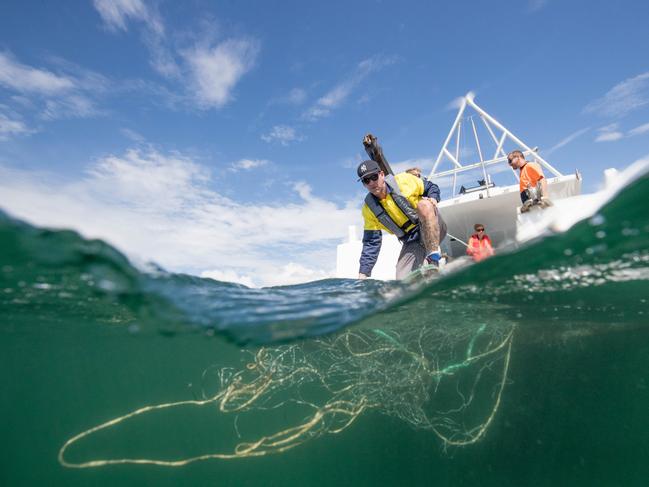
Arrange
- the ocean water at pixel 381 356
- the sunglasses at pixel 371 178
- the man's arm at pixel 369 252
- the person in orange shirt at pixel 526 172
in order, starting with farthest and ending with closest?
the person in orange shirt at pixel 526 172, the man's arm at pixel 369 252, the sunglasses at pixel 371 178, the ocean water at pixel 381 356

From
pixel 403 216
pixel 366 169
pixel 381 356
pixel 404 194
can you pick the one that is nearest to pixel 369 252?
pixel 403 216

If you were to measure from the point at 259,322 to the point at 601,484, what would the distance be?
967cm

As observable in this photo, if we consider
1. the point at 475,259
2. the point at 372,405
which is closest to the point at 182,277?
the point at 475,259

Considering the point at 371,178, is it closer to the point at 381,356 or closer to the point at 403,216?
the point at 403,216

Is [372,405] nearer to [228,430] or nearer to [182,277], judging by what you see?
[182,277]

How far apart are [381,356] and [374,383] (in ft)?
2.31

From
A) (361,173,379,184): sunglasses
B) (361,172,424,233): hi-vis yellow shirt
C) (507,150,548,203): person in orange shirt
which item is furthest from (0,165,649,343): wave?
(507,150,548,203): person in orange shirt

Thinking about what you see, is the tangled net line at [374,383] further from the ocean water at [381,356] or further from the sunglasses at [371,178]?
the sunglasses at [371,178]

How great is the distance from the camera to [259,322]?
17.3 ft

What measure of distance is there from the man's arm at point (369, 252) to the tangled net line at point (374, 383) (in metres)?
2.36

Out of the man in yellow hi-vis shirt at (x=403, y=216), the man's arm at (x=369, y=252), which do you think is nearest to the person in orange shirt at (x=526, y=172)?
the man in yellow hi-vis shirt at (x=403, y=216)

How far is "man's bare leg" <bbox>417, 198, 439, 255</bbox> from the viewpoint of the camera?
5.13 meters

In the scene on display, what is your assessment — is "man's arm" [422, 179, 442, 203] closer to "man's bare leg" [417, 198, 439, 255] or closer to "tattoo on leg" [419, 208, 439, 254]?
"man's bare leg" [417, 198, 439, 255]

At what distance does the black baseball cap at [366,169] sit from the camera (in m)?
5.30
